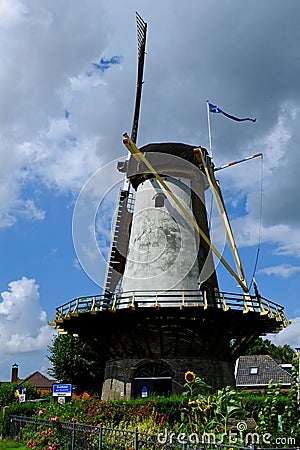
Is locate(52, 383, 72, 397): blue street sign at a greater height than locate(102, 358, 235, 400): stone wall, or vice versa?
locate(102, 358, 235, 400): stone wall

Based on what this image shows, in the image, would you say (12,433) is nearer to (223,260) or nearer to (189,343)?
(189,343)

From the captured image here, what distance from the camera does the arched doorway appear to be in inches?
777

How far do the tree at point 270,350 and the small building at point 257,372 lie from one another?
3488mm

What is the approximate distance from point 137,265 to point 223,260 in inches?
128

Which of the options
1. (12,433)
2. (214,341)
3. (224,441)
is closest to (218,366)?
(214,341)

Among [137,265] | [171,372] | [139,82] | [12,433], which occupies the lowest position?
[12,433]

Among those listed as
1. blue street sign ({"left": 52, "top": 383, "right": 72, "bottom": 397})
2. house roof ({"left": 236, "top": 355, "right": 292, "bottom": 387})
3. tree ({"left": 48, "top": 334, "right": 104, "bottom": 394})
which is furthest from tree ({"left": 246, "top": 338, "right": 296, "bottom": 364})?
blue street sign ({"left": 52, "top": 383, "right": 72, "bottom": 397})

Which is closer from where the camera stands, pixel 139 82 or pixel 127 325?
pixel 127 325

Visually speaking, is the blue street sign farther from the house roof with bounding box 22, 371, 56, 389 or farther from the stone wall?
the house roof with bounding box 22, 371, 56, 389

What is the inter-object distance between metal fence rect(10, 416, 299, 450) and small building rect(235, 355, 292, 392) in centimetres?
2511

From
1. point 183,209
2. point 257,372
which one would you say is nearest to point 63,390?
point 183,209

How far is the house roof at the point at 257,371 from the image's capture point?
38.3 m

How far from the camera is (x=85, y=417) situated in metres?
13.9

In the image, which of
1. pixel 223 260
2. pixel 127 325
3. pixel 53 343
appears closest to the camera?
pixel 127 325
